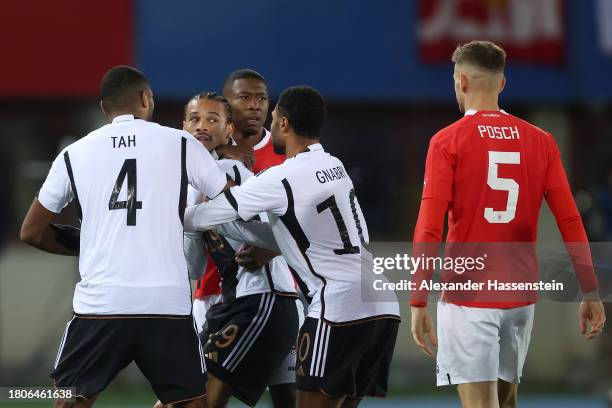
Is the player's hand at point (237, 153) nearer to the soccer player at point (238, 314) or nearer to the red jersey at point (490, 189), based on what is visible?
the soccer player at point (238, 314)

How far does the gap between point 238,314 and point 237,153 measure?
869 mm

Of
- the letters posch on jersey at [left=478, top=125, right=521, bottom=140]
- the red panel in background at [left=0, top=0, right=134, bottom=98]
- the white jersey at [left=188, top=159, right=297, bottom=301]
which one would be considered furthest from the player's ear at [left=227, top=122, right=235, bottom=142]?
the red panel in background at [left=0, top=0, right=134, bottom=98]

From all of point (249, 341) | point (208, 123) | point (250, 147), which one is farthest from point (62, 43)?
point (249, 341)

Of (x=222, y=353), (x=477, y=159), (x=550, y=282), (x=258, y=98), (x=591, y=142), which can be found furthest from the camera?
(x=591, y=142)

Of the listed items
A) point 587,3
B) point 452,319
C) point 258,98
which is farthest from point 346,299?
point 587,3

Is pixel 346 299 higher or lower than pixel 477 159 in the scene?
lower

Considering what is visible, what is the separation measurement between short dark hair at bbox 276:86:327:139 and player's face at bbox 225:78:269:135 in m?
1.08

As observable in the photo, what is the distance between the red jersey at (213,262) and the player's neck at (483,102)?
162 cm

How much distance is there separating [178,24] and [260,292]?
19.3ft

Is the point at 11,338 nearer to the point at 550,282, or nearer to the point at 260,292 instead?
the point at 260,292

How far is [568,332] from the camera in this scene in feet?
39.9

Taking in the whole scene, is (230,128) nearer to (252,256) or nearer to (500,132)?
(252,256)

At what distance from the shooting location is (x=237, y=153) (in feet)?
20.7

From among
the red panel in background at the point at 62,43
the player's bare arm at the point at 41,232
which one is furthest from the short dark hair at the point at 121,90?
the red panel in background at the point at 62,43
